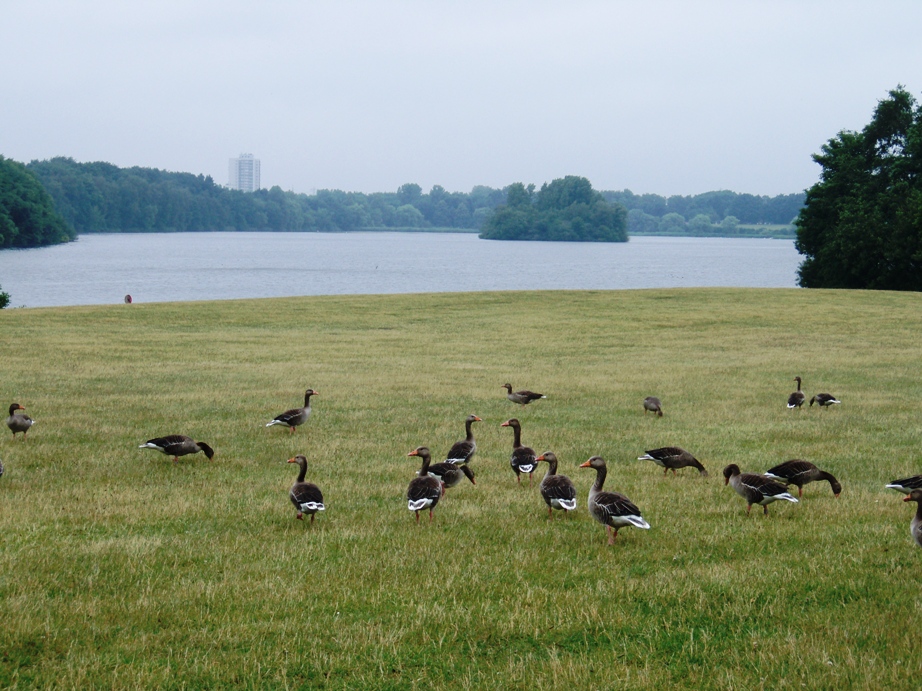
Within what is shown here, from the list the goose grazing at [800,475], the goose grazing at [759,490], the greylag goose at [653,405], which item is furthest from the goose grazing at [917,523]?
the greylag goose at [653,405]

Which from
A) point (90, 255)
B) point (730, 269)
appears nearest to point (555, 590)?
point (730, 269)

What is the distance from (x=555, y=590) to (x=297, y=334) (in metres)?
33.3

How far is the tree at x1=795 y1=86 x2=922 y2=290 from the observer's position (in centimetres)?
6519

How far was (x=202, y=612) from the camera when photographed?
7.75m

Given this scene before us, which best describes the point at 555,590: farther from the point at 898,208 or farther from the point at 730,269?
the point at 730,269

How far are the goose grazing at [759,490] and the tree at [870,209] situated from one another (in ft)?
192

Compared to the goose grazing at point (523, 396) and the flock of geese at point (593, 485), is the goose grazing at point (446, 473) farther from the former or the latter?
the goose grazing at point (523, 396)

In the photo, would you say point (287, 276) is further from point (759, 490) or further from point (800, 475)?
point (759, 490)

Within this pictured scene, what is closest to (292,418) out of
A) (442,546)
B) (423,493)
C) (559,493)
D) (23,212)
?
(423,493)

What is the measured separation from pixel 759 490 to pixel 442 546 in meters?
4.12

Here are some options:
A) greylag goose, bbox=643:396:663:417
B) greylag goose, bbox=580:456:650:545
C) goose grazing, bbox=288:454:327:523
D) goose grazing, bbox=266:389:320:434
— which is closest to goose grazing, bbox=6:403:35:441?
goose grazing, bbox=266:389:320:434

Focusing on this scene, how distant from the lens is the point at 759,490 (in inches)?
437

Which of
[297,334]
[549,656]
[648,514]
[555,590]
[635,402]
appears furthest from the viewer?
[297,334]

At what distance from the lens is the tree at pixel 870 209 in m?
65.2
